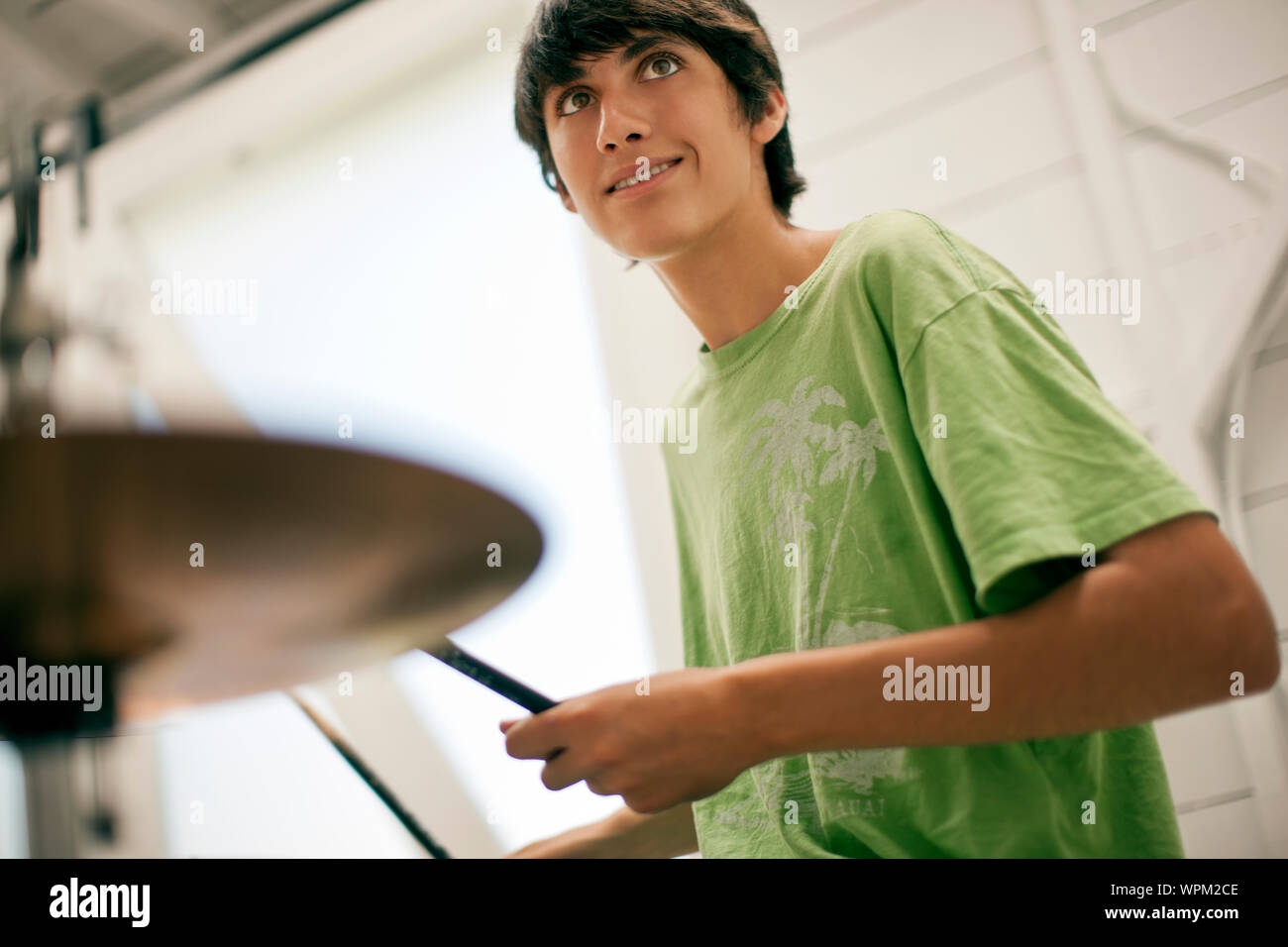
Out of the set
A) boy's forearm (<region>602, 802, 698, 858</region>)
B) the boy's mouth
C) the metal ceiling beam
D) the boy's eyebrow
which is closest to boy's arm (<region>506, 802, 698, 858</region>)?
boy's forearm (<region>602, 802, 698, 858</region>)

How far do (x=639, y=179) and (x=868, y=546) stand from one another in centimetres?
30

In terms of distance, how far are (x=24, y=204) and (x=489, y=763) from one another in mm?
985

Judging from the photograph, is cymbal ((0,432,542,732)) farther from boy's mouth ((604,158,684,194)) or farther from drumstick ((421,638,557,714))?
boy's mouth ((604,158,684,194))

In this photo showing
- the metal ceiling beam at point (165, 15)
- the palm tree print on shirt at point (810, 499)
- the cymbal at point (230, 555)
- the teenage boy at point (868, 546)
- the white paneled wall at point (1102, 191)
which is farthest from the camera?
the metal ceiling beam at point (165, 15)

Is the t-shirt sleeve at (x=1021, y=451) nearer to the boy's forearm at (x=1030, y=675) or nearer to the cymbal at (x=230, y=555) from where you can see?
the boy's forearm at (x=1030, y=675)

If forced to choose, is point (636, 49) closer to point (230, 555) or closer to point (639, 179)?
point (639, 179)

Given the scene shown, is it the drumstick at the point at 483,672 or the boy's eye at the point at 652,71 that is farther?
the boy's eye at the point at 652,71

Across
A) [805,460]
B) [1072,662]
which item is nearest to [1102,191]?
[805,460]

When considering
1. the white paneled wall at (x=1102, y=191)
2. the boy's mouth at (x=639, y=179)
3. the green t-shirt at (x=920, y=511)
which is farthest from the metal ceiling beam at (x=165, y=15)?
the green t-shirt at (x=920, y=511)

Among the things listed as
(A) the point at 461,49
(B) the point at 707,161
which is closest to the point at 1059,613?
(B) the point at 707,161

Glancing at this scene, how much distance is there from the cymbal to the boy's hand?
75 mm

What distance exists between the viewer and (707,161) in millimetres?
628

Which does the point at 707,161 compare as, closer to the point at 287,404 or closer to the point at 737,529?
the point at 737,529

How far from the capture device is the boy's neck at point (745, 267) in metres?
0.66
